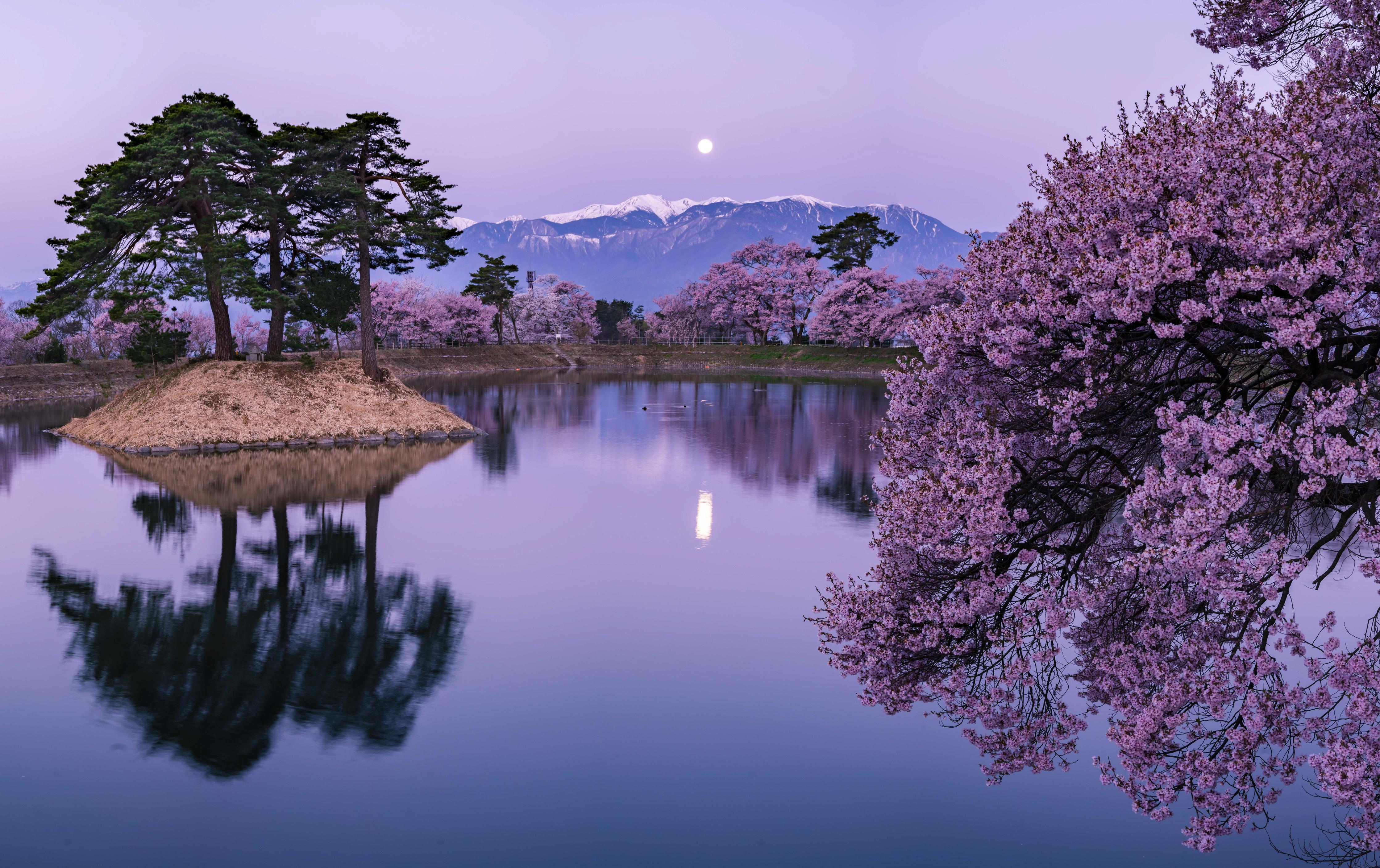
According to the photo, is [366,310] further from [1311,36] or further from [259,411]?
[1311,36]

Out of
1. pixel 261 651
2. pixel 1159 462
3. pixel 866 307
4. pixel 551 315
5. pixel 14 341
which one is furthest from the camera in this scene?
pixel 551 315

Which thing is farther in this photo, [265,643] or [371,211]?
[371,211]

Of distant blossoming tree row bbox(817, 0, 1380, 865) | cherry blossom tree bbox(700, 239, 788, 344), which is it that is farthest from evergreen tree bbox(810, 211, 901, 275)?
distant blossoming tree row bbox(817, 0, 1380, 865)

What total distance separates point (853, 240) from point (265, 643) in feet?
344

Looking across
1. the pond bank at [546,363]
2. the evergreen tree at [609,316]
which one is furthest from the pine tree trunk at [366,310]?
the evergreen tree at [609,316]

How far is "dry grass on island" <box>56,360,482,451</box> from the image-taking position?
40531mm

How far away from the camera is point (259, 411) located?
42000 mm

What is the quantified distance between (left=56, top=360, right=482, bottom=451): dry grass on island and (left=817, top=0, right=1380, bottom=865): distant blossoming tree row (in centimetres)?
3512

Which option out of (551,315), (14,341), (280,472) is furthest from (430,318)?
(280,472)

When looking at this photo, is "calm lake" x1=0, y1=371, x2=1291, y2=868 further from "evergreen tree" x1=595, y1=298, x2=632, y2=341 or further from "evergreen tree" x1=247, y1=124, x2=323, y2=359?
"evergreen tree" x1=595, y1=298, x2=632, y2=341

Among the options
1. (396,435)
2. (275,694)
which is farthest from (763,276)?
(275,694)

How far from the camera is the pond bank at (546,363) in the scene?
69.2 metres

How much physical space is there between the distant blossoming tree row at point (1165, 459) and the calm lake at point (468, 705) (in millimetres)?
1464

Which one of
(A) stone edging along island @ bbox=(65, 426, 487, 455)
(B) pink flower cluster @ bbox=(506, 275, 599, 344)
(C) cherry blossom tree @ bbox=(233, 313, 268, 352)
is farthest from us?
(B) pink flower cluster @ bbox=(506, 275, 599, 344)
